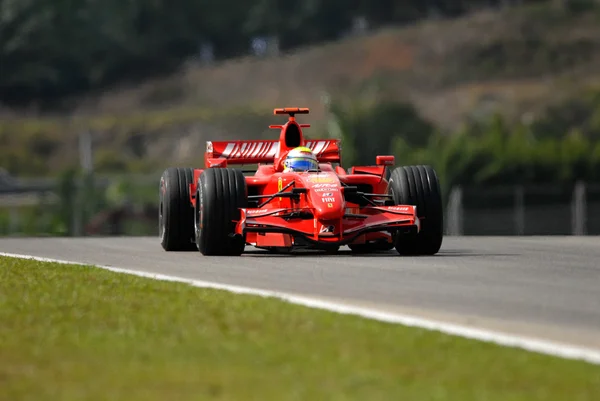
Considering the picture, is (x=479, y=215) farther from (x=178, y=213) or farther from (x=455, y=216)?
(x=178, y=213)

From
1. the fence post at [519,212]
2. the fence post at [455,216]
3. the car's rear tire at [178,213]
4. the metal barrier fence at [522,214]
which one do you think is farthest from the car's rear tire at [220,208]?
the fence post at [519,212]

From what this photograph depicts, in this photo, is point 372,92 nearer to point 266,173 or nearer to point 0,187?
point 0,187

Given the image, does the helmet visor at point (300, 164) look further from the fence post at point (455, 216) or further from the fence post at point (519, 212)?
the fence post at point (519, 212)

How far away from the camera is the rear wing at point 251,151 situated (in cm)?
2223

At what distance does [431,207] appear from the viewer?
768 inches

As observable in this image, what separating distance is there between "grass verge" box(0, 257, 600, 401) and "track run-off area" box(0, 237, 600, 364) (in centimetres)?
54

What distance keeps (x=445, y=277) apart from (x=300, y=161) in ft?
17.5

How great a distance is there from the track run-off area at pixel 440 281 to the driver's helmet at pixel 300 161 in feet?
3.78

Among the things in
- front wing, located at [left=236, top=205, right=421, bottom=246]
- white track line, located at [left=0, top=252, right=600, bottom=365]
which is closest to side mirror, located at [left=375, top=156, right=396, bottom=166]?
front wing, located at [left=236, top=205, right=421, bottom=246]

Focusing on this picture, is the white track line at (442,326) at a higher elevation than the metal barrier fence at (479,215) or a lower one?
higher

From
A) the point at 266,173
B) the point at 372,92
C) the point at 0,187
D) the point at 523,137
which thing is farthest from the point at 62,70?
the point at 266,173

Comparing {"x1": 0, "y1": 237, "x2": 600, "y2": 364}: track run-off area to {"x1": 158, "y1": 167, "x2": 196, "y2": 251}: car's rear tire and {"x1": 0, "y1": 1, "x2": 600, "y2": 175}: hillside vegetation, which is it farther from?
{"x1": 0, "y1": 1, "x2": 600, "y2": 175}: hillside vegetation

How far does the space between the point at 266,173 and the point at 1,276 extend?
6.19 m

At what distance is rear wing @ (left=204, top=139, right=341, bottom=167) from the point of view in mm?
22234
